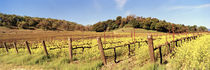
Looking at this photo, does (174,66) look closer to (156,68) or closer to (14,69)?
(156,68)

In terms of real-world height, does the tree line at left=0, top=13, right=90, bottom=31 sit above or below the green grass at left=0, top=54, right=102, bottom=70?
above

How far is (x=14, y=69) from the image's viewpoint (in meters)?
5.27

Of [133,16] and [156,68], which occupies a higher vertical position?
[133,16]

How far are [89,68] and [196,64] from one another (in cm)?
372

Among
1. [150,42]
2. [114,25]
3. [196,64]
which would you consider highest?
[114,25]

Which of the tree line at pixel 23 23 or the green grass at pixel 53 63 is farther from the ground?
the tree line at pixel 23 23

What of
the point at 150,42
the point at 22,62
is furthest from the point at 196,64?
the point at 22,62

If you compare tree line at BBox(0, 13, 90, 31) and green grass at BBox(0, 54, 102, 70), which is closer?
green grass at BBox(0, 54, 102, 70)

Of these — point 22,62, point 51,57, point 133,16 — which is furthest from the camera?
point 133,16

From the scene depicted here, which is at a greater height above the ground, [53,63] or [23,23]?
[23,23]

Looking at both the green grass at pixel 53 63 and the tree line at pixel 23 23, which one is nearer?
the green grass at pixel 53 63

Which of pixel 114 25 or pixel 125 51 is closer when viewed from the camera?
pixel 125 51

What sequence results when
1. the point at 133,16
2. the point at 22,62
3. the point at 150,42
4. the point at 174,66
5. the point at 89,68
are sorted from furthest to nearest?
the point at 133,16 → the point at 22,62 → the point at 89,68 → the point at 150,42 → the point at 174,66

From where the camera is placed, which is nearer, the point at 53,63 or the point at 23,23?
the point at 53,63
